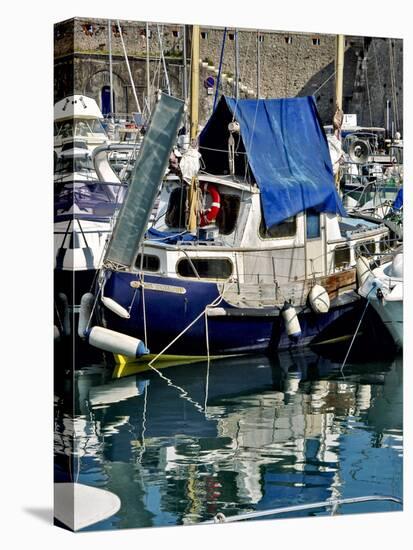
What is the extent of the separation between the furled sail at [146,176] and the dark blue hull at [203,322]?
1.05ft

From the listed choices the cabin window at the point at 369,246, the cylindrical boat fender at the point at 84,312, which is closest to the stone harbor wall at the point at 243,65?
the cabin window at the point at 369,246

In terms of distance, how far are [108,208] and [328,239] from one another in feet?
9.63

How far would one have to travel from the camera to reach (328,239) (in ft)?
51.1

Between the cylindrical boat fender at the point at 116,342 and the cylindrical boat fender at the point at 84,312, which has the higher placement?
the cylindrical boat fender at the point at 84,312

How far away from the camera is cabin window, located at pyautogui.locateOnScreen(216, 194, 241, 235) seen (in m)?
15.1

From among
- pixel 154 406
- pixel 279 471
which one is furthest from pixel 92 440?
pixel 279 471

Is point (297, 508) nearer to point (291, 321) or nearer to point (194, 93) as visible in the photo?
point (291, 321)

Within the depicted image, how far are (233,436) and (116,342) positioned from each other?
52.0 inches

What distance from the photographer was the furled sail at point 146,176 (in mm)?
13898

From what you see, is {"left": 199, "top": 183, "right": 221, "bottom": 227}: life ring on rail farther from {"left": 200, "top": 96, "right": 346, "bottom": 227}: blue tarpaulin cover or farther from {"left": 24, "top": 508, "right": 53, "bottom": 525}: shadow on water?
{"left": 24, "top": 508, "right": 53, "bottom": 525}: shadow on water

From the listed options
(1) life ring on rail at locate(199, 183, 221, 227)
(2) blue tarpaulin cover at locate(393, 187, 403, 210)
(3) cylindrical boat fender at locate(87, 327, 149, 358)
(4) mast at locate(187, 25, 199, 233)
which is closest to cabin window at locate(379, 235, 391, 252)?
(2) blue tarpaulin cover at locate(393, 187, 403, 210)

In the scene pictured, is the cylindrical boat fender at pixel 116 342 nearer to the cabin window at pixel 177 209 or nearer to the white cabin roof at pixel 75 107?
the cabin window at pixel 177 209

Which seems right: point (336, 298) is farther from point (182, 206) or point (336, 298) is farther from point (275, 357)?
point (182, 206)

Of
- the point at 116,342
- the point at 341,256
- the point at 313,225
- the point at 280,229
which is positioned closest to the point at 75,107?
the point at 116,342
